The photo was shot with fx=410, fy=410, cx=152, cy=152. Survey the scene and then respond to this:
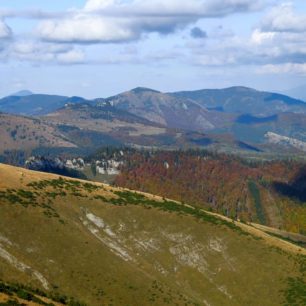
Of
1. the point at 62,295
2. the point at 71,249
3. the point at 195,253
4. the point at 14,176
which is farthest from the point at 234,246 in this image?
the point at 14,176

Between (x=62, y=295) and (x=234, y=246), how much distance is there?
67458 mm

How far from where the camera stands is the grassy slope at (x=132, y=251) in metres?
102

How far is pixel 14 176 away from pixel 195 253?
72.0 m

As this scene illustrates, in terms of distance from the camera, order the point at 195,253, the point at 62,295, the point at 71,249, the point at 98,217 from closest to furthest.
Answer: the point at 62,295, the point at 71,249, the point at 195,253, the point at 98,217

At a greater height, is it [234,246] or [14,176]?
[14,176]

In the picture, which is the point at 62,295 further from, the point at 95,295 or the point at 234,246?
the point at 234,246

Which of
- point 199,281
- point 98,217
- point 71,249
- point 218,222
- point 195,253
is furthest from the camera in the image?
point 218,222

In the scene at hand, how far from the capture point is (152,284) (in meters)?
111

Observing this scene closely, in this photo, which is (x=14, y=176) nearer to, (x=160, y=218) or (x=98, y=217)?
(x=98, y=217)

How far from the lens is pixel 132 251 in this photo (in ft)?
429

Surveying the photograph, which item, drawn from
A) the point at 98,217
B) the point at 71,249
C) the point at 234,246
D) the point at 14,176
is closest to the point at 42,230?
the point at 71,249

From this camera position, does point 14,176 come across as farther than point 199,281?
Yes

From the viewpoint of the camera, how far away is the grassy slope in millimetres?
102312

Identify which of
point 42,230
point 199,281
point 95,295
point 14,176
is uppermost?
point 14,176
